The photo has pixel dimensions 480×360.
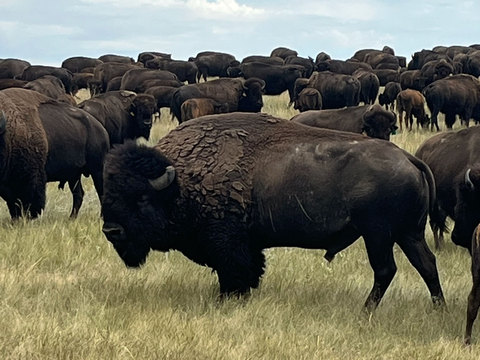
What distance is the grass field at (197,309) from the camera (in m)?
4.40

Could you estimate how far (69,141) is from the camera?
9.64 m

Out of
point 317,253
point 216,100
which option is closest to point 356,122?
point 317,253

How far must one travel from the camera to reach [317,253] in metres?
8.19

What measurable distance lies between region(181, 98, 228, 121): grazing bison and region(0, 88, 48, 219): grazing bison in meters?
11.8

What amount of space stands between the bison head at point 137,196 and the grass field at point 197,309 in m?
0.46

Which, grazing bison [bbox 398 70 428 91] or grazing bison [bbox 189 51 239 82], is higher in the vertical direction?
grazing bison [bbox 398 70 428 91]

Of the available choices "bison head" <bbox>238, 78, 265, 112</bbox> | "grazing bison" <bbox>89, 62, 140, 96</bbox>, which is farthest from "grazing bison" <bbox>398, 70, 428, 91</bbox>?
"grazing bison" <bbox>89, 62, 140, 96</bbox>

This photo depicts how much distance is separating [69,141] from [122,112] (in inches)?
286

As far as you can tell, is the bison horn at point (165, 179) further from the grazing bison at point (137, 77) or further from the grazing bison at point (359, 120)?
the grazing bison at point (137, 77)

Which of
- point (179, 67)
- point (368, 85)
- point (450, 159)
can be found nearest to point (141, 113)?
point (450, 159)

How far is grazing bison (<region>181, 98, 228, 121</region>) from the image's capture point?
21.1 meters

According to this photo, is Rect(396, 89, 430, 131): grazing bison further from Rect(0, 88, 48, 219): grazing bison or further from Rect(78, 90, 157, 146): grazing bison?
Rect(0, 88, 48, 219): grazing bison

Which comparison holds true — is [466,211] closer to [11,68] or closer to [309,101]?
[309,101]

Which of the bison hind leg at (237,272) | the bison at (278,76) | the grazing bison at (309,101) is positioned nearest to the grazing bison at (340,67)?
the bison at (278,76)
